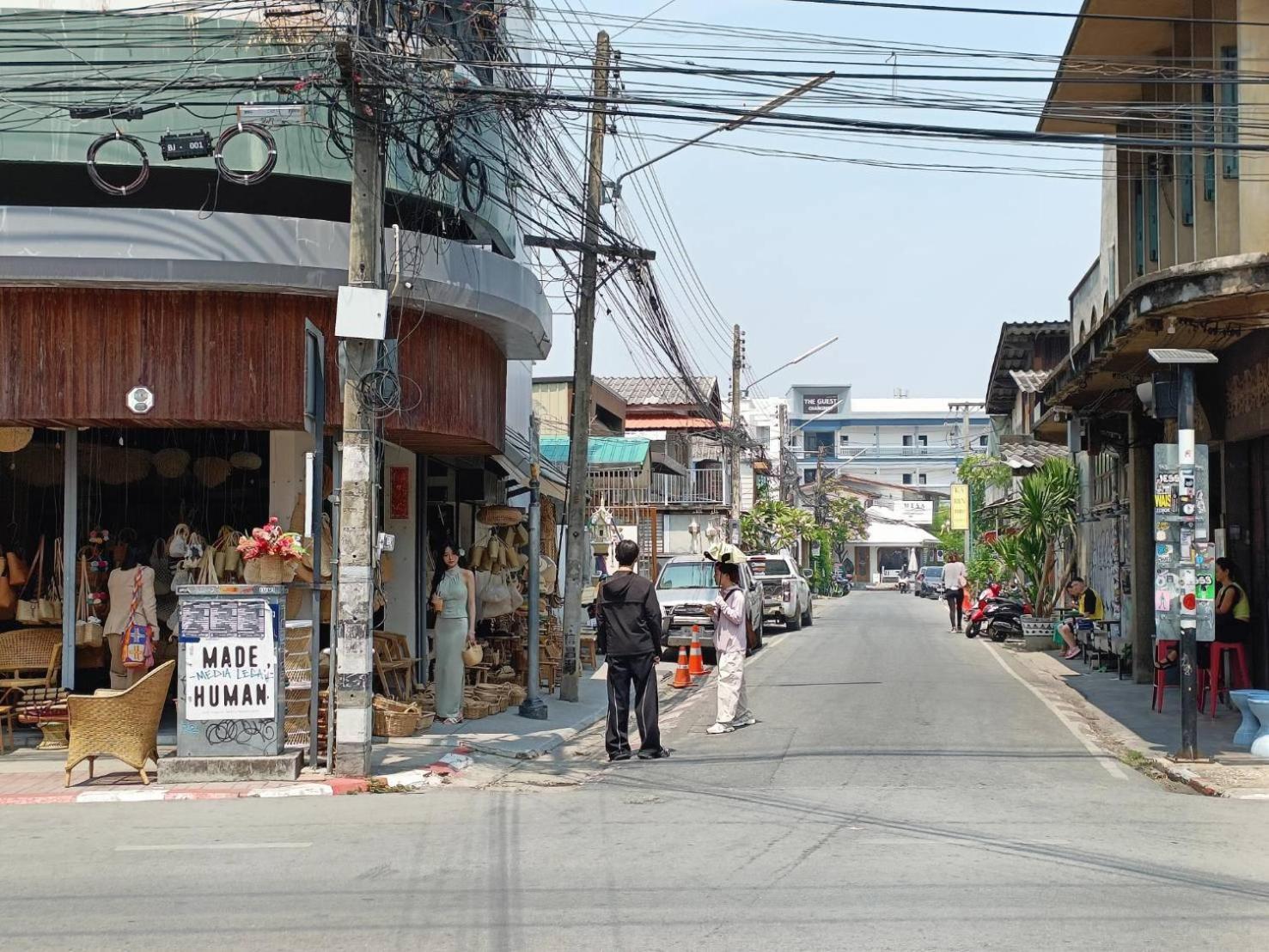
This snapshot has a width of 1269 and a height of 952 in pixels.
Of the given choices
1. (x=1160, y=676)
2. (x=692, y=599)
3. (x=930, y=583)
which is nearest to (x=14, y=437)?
(x=1160, y=676)

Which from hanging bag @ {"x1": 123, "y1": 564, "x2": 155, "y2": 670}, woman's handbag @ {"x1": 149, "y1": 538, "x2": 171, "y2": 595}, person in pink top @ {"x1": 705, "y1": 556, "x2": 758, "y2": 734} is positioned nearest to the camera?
hanging bag @ {"x1": 123, "y1": 564, "x2": 155, "y2": 670}

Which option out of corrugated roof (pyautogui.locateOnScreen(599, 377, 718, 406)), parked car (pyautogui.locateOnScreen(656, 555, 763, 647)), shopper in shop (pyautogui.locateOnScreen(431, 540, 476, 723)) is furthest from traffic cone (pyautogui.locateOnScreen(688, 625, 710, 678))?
corrugated roof (pyautogui.locateOnScreen(599, 377, 718, 406))

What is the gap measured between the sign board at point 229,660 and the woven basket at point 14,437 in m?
3.59

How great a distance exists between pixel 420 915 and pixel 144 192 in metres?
10.5

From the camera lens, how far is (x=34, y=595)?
575 inches

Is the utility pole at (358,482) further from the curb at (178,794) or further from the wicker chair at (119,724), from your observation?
the wicker chair at (119,724)

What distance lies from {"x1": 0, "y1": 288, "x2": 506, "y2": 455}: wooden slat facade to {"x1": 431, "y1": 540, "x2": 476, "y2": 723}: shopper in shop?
235cm

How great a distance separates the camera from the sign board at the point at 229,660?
11.8 m

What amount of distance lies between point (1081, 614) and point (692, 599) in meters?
7.27

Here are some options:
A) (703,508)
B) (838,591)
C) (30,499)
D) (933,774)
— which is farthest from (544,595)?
(838,591)

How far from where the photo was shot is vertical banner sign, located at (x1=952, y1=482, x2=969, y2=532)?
49.4 meters

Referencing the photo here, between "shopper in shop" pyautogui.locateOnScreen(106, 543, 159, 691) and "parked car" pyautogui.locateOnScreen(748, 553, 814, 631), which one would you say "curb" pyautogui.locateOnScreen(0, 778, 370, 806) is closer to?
"shopper in shop" pyautogui.locateOnScreen(106, 543, 159, 691)

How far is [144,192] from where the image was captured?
14953 millimetres

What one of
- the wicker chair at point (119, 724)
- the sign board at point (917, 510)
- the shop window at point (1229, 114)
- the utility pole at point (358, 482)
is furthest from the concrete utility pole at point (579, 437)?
the sign board at point (917, 510)
